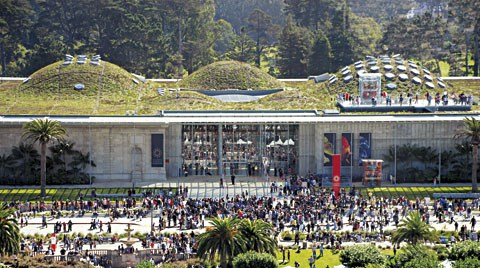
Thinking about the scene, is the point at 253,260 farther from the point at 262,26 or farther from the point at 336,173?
the point at 262,26

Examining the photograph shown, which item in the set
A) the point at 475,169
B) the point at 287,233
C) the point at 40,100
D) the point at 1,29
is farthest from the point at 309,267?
the point at 1,29

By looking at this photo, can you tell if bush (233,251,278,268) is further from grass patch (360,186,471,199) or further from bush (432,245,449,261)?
grass patch (360,186,471,199)

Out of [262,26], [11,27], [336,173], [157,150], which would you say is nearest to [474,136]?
[336,173]

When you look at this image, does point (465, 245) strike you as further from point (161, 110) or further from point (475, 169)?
point (161, 110)

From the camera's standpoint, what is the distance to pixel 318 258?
85.0 metres

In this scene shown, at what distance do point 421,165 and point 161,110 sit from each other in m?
27.3

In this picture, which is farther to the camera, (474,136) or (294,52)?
(294,52)

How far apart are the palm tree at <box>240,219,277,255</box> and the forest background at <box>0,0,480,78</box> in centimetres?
8376

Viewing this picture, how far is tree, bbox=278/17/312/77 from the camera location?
164 m

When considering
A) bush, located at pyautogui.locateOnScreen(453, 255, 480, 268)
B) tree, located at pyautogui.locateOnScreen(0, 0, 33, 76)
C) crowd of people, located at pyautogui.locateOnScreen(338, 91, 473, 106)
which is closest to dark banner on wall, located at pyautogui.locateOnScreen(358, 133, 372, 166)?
crowd of people, located at pyautogui.locateOnScreen(338, 91, 473, 106)

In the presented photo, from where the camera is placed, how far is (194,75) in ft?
450

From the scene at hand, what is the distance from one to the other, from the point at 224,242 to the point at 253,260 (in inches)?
111

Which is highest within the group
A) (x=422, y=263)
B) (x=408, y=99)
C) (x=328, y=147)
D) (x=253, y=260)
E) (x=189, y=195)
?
(x=408, y=99)

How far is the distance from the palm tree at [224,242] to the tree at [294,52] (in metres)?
85.6
